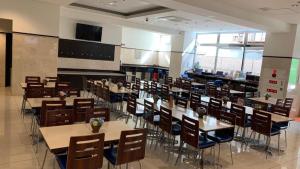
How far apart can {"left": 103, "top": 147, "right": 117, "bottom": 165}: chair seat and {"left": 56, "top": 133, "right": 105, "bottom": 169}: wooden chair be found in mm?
311

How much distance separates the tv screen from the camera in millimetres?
10727

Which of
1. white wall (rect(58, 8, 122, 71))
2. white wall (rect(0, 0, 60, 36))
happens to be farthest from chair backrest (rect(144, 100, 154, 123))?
white wall (rect(58, 8, 122, 71))

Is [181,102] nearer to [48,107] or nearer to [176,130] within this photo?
[176,130]

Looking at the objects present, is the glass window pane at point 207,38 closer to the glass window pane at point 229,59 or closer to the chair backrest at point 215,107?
the glass window pane at point 229,59

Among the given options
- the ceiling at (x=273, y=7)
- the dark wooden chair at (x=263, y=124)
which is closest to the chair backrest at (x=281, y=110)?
the dark wooden chair at (x=263, y=124)

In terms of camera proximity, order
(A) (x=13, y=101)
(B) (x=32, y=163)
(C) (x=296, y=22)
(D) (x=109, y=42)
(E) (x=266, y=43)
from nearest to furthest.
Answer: (B) (x=32, y=163) → (A) (x=13, y=101) → (C) (x=296, y=22) → (E) (x=266, y=43) → (D) (x=109, y=42)

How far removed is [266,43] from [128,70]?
25.3 ft

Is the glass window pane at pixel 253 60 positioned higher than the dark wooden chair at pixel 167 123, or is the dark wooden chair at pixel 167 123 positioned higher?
the glass window pane at pixel 253 60

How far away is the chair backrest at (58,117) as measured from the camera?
3.54 metres

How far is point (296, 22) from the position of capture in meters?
8.24

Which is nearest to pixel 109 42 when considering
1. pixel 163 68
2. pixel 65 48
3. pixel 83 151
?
pixel 65 48

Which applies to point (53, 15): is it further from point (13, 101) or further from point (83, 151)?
point (83, 151)

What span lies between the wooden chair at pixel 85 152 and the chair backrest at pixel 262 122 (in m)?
3.55

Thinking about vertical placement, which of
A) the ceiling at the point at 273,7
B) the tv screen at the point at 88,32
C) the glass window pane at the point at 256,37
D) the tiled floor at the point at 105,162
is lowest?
the tiled floor at the point at 105,162
